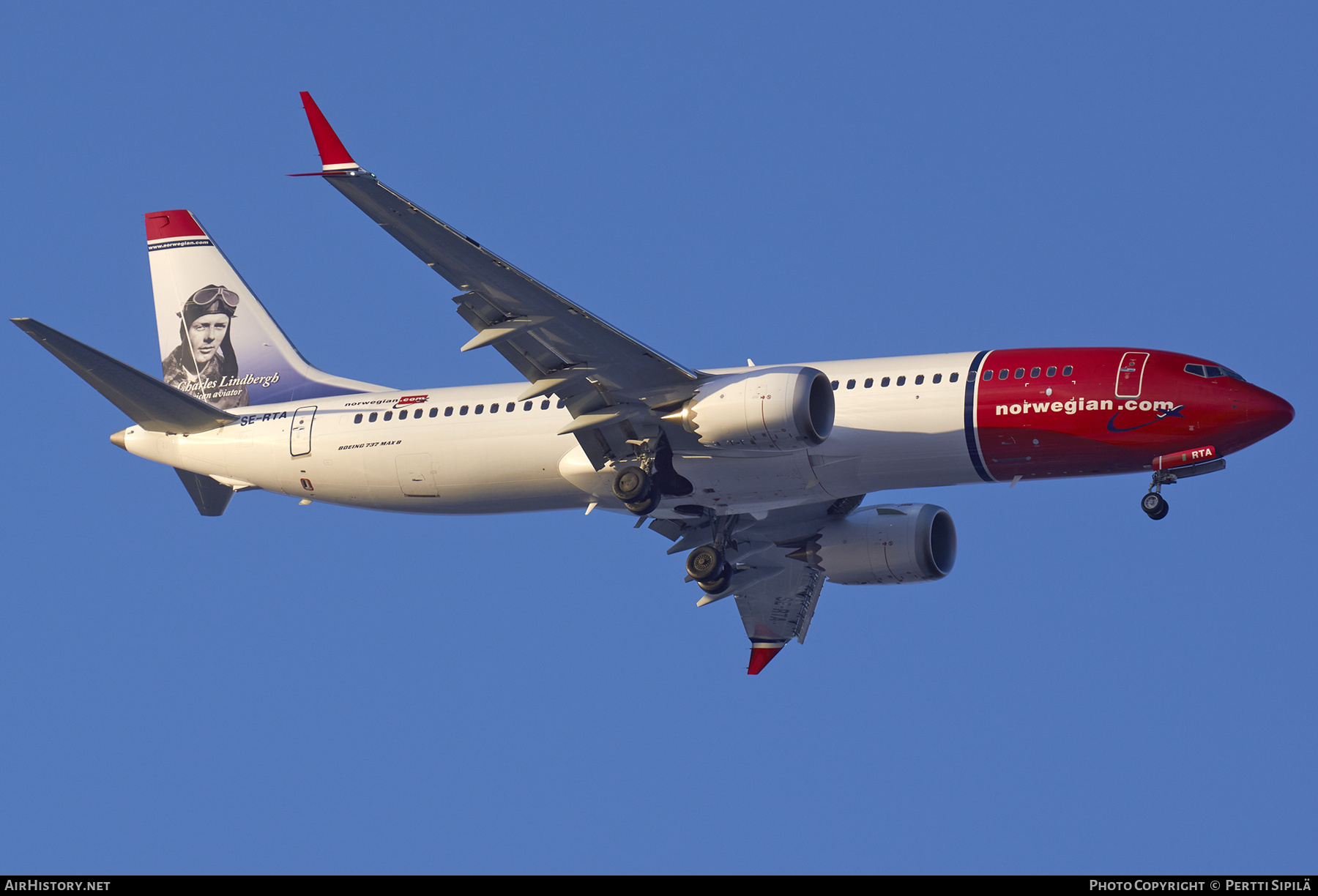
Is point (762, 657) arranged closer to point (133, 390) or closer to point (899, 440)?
point (899, 440)

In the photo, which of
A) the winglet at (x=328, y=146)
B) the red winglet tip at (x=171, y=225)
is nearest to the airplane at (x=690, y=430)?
the winglet at (x=328, y=146)

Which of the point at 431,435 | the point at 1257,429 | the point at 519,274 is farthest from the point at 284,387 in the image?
the point at 1257,429

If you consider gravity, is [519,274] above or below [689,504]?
above

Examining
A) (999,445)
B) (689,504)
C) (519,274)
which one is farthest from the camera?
(689,504)

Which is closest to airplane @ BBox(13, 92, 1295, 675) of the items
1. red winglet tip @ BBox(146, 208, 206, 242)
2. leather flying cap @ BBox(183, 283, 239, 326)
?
leather flying cap @ BBox(183, 283, 239, 326)

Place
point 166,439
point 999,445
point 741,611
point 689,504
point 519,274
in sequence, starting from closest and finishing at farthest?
point 519,274
point 999,445
point 689,504
point 166,439
point 741,611

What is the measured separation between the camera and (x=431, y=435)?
37.2 metres

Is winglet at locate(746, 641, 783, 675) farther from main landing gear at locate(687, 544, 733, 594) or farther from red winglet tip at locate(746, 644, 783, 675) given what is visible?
main landing gear at locate(687, 544, 733, 594)

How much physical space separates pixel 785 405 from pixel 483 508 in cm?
888

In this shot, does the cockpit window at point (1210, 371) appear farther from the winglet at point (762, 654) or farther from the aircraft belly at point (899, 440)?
the winglet at point (762, 654)

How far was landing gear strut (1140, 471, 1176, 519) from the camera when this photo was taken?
33.2 m

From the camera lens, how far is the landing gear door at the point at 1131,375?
3319 centimetres

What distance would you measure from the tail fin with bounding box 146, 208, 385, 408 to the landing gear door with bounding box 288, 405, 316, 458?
4.46ft

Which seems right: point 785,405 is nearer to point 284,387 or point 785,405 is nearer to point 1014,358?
point 1014,358
